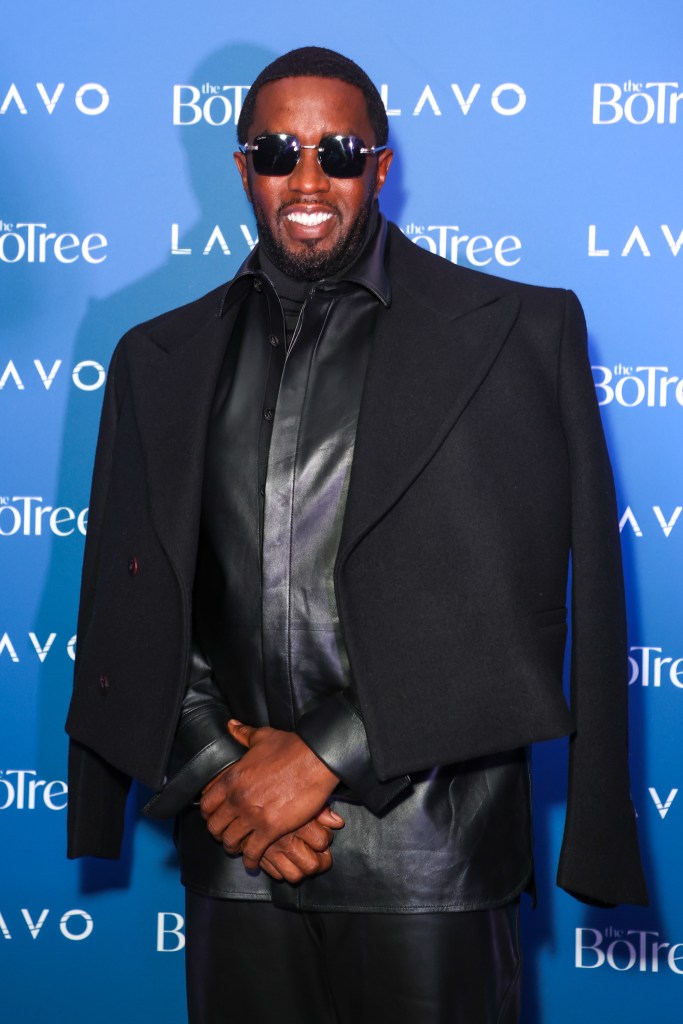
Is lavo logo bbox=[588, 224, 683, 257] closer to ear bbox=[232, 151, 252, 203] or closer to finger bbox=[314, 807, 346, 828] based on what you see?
ear bbox=[232, 151, 252, 203]

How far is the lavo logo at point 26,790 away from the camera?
2934 mm

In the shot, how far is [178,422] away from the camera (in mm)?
1969

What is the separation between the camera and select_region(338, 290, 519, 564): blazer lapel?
1.76m

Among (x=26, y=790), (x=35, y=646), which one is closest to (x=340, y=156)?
(x=35, y=646)

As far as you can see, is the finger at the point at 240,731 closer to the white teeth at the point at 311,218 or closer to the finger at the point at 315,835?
the finger at the point at 315,835

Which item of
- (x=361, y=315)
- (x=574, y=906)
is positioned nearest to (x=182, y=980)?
(x=574, y=906)

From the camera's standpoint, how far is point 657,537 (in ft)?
9.09

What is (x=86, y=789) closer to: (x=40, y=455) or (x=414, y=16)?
(x=40, y=455)

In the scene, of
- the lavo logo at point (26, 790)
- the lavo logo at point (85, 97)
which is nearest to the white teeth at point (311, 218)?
the lavo logo at point (85, 97)

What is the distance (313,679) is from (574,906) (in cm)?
135

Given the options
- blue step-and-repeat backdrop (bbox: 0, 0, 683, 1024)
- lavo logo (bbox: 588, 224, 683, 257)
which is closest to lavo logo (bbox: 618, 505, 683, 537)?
blue step-and-repeat backdrop (bbox: 0, 0, 683, 1024)

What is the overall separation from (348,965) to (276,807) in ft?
0.94

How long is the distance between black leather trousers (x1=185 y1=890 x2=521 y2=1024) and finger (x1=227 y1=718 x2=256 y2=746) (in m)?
0.26

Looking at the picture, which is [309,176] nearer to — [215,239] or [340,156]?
[340,156]
